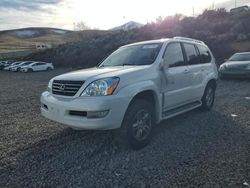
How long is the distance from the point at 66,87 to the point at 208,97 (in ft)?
12.9

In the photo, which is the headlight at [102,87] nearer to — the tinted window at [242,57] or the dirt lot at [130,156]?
the dirt lot at [130,156]

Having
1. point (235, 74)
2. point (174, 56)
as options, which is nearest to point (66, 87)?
point (174, 56)

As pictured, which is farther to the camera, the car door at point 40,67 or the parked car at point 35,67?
the car door at point 40,67

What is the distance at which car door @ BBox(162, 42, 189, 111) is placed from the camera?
15.5ft

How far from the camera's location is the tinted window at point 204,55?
→ 6145 mm

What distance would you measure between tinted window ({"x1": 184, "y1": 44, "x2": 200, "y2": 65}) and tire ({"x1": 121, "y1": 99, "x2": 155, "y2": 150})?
5.91 feet

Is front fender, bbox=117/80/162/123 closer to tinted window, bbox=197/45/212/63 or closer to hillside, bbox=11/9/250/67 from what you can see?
tinted window, bbox=197/45/212/63

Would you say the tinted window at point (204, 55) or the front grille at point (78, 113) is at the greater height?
the tinted window at point (204, 55)

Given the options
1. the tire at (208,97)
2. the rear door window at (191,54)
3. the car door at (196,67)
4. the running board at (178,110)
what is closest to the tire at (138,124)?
the running board at (178,110)

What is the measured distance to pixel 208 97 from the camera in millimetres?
6512

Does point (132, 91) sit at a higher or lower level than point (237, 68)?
higher

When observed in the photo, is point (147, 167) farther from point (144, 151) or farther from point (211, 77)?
point (211, 77)

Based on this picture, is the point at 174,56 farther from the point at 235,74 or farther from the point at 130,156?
the point at 235,74

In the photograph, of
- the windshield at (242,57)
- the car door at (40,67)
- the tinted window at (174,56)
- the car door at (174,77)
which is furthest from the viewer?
the car door at (40,67)
